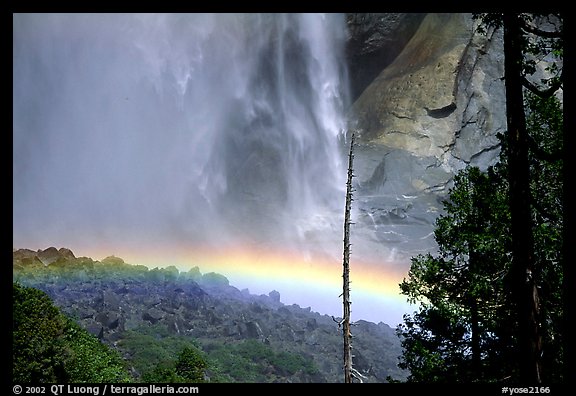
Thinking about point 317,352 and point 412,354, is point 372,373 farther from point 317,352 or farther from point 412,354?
point 412,354

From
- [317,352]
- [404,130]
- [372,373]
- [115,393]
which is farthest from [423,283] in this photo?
[317,352]

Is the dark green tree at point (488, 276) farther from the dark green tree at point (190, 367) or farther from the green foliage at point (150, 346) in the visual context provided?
the green foliage at point (150, 346)

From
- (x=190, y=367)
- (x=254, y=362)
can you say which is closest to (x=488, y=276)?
(x=190, y=367)

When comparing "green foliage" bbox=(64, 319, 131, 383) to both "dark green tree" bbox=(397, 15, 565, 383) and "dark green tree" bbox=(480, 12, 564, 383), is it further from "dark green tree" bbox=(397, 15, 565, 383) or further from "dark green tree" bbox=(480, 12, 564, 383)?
"dark green tree" bbox=(480, 12, 564, 383)

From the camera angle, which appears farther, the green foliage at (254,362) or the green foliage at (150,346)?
the green foliage at (254,362)

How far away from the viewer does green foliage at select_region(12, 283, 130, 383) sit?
Result: 27609mm

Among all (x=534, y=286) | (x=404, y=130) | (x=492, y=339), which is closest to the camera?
(x=534, y=286)

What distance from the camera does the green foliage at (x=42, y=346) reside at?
27609 millimetres

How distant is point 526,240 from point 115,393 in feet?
24.5

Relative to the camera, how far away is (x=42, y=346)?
29.2 meters

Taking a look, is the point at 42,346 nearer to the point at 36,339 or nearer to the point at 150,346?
the point at 36,339

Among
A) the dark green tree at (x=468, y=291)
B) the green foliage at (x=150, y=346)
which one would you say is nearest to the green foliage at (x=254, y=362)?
the green foliage at (x=150, y=346)

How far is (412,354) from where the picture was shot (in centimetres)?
1956

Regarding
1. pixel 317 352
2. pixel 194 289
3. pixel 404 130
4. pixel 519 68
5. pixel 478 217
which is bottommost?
pixel 317 352
